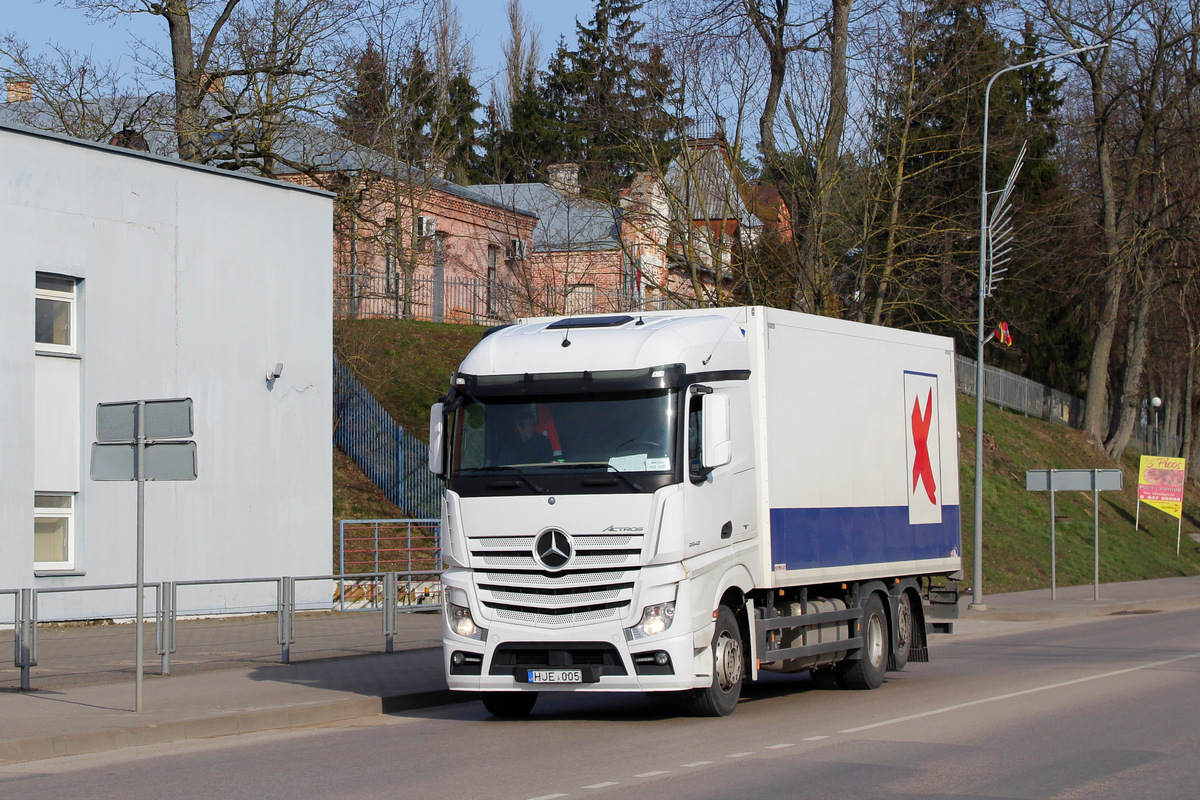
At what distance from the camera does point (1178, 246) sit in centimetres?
4653

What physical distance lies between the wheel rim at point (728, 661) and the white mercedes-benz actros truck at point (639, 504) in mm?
20

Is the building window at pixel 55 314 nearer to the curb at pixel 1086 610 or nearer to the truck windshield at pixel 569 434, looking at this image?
the truck windshield at pixel 569 434

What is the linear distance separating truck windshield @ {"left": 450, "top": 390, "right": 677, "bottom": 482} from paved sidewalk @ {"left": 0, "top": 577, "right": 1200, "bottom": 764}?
2.84m

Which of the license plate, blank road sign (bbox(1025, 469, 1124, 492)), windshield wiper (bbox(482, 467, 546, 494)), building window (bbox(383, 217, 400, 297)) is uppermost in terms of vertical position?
building window (bbox(383, 217, 400, 297))

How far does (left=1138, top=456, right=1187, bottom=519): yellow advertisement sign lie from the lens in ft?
127

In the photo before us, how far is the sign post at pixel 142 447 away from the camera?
11.5 metres

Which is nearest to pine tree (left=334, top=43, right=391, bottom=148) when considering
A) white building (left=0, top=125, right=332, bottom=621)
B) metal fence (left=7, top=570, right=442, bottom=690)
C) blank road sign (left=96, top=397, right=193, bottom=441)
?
white building (left=0, top=125, right=332, bottom=621)

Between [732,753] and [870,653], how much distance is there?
5.01 meters

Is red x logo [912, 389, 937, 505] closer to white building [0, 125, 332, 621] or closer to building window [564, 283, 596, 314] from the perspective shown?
white building [0, 125, 332, 621]

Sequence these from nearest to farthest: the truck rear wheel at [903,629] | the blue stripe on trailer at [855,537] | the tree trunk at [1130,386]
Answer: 1. the blue stripe on trailer at [855,537]
2. the truck rear wheel at [903,629]
3. the tree trunk at [1130,386]

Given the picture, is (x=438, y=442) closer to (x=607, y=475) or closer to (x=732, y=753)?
(x=607, y=475)

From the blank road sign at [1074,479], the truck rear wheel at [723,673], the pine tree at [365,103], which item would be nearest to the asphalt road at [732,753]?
the truck rear wheel at [723,673]

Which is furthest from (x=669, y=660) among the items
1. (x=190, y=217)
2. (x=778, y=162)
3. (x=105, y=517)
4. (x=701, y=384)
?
(x=778, y=162)

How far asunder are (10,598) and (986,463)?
3290cm
